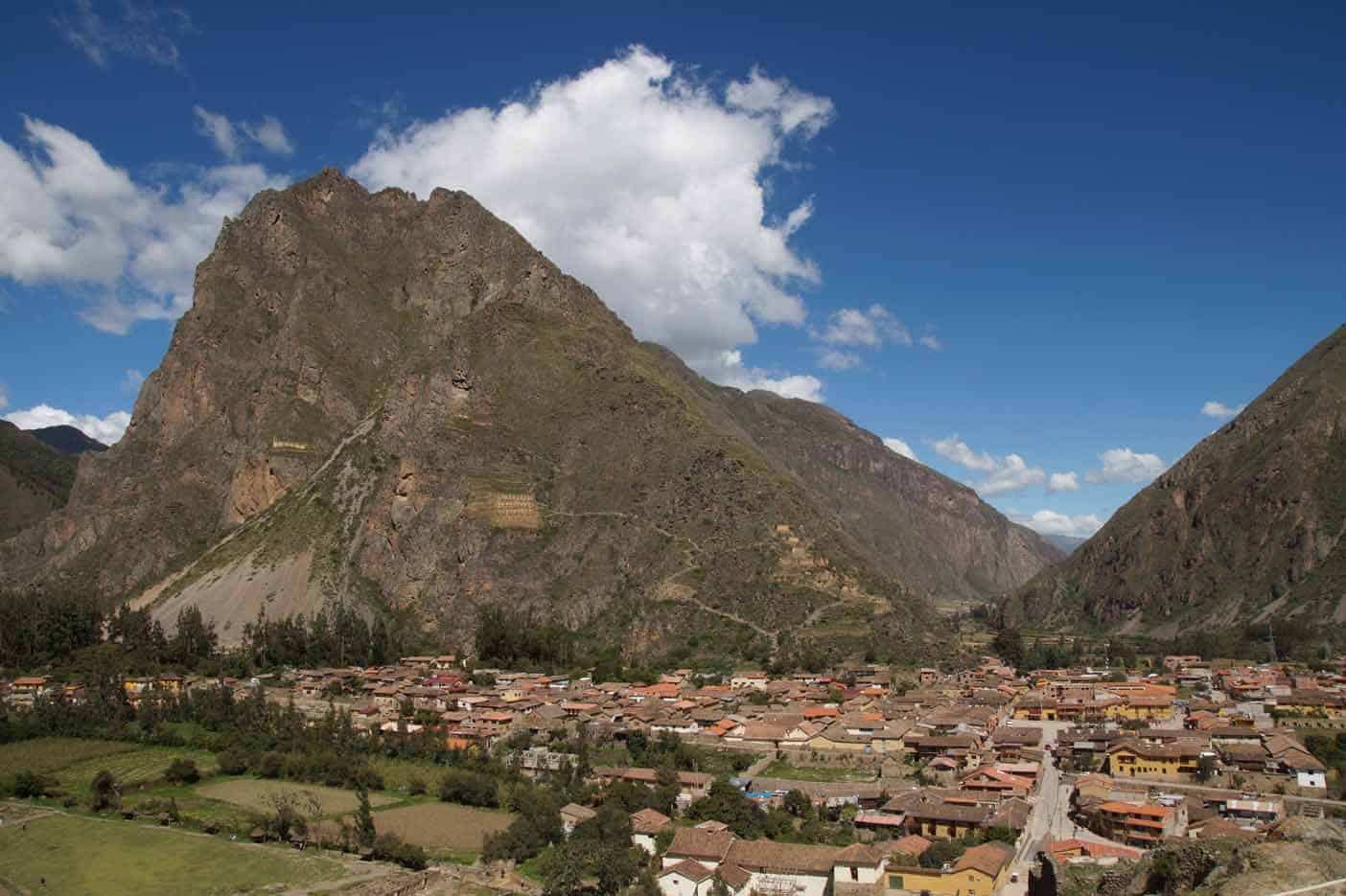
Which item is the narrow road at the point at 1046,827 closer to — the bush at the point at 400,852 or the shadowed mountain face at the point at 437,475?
the bush at the point at 400,852

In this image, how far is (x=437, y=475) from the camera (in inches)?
5305

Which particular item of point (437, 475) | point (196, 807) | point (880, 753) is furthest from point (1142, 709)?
point (437, 475)

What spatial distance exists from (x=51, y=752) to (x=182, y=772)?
1442 cm

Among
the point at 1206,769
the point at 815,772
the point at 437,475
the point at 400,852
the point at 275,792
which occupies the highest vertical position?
the point at 437,475

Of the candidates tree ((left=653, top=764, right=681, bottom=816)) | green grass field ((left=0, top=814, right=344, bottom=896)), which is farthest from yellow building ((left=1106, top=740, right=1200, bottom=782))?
green grass field ((left=0, top=814, right=344, bottom=896))

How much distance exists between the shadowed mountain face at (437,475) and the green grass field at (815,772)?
39446 mm

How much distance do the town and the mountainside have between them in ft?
167

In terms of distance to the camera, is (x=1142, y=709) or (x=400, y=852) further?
(x=1142, y=709)

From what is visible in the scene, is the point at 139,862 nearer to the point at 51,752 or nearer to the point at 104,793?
the point at 104,793

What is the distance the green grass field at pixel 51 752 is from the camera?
70.7 meters

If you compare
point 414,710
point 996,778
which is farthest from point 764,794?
point 414,710

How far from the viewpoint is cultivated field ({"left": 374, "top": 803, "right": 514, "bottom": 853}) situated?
2147 inches

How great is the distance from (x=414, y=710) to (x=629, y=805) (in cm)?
3111

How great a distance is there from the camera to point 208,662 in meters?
106
